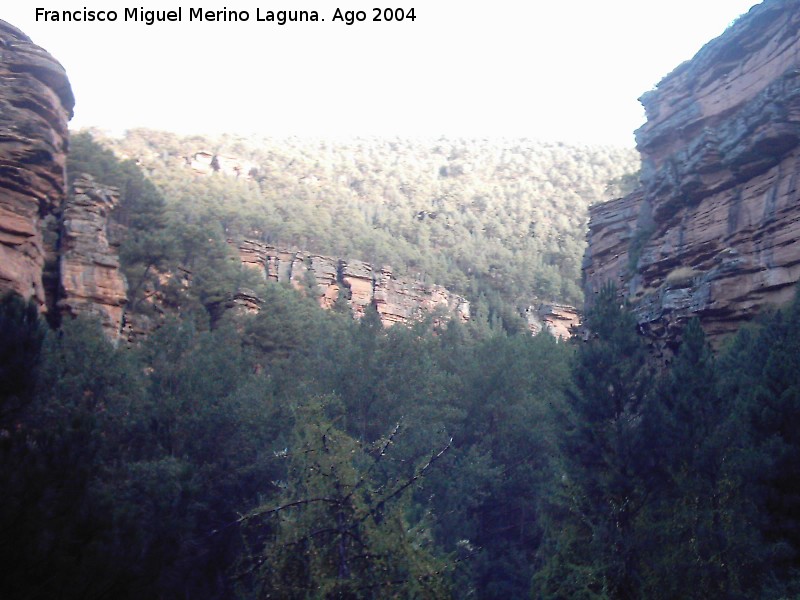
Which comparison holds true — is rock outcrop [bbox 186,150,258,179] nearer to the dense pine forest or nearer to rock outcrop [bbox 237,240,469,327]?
rock outcrop [bbox 237,240,469,327]

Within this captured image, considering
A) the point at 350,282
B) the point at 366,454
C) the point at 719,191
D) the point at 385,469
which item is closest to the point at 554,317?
the point at 350,282

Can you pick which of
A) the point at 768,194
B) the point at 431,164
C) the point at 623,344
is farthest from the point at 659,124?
the point at 431,164

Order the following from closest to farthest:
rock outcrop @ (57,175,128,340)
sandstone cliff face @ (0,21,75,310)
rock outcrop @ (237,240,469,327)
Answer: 1. sandstone cliff face @ (0,21,75,310)
2. rock outcrop @ (57,175,128,340)
3. rock outcrop @ (237,240,469,327)

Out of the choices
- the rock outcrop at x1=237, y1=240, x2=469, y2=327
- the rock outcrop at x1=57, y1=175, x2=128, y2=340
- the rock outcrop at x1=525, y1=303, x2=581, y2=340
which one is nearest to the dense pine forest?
the rock outcrop at x1=57, y1=175, x2=128, y2=340

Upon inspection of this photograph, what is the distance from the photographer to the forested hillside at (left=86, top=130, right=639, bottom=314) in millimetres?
60531

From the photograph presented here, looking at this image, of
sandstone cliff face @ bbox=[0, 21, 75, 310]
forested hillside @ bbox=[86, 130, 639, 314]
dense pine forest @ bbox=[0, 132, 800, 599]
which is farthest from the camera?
forested hillside @ bbox=[86, 130, 639, 314]

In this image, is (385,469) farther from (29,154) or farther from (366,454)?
(29,154)

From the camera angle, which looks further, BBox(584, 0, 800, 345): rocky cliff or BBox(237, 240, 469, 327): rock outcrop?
BBox(237, 240, 469, 327): rock outcrop

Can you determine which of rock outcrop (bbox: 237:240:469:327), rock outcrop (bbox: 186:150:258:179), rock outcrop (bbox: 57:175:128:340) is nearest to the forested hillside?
rock outcrop (bbox: 186:150:258:179)

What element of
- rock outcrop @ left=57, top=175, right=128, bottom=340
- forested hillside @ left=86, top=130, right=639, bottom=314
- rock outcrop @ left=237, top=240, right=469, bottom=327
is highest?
forested hillside @ left=86, top=130, right=639, bottom=314

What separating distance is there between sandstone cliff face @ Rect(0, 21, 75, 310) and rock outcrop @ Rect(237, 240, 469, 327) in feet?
75.6

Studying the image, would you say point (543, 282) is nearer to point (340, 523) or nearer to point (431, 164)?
point (431, 164)

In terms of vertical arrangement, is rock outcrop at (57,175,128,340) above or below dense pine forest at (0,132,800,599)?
above

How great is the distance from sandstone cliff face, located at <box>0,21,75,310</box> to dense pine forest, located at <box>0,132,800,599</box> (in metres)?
3.01
